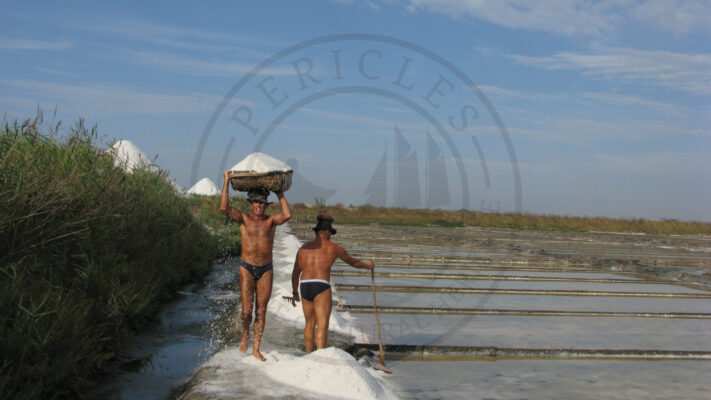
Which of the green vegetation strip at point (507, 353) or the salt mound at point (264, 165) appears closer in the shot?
Result: the salt mound at point (264, 165)

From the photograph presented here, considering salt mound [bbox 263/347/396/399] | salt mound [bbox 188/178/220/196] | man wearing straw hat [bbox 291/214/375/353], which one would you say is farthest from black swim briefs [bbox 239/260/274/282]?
salt mound [bbox 188/178/220/196]

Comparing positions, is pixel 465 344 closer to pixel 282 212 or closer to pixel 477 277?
pixel 282 212

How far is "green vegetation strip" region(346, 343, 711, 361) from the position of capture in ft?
18.7

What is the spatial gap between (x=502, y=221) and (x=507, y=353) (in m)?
36.1

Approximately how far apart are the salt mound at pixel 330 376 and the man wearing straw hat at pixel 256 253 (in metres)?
0.56

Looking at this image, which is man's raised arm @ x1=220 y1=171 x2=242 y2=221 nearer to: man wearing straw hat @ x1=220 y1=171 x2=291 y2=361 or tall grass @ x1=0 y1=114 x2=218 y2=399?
man wearing straw hat @ x1=220 y1=171 x2=291 y2=361

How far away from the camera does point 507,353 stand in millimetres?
5879

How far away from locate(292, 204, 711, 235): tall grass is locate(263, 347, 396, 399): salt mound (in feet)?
104

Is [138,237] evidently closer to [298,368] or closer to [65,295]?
[65,295]

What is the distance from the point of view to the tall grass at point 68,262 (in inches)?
152

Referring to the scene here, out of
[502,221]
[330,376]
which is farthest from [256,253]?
[502,221]

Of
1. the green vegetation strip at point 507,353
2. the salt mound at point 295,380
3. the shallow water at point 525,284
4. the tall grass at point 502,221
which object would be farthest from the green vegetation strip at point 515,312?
the tall grass at point 502,221

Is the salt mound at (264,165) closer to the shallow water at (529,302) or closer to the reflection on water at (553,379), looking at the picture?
the reflection on water at (553,379)

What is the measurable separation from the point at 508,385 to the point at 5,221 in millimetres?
4074
